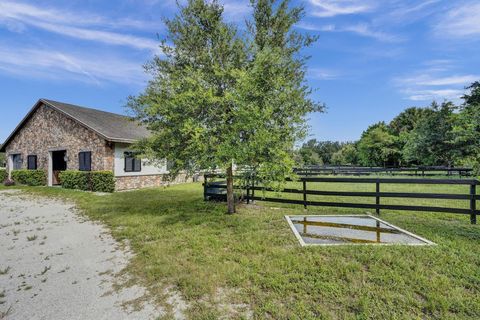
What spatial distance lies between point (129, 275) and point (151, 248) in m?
1.01

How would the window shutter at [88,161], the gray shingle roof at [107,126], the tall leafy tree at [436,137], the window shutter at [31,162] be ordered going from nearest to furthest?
the gray shingle roof at [107,126] < the window shutter at [88,161] < the window shutter at [31,162] < the tall leafy tree at [436,137]

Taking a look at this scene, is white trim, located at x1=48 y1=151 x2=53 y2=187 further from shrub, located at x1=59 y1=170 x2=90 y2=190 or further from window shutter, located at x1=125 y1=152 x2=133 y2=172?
window shutter, located at x1=125 y1=152 x2=133 y2=172

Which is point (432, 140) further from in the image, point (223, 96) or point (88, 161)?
point (88, 161)

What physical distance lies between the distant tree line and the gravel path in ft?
18.8

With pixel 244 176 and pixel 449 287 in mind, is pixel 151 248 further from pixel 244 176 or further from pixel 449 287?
pixel 449 287

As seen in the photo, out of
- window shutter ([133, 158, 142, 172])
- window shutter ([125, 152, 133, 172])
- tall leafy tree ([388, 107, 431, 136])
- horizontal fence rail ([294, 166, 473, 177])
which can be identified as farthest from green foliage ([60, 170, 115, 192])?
tall leafy tree ([388, 107, 431, 136])

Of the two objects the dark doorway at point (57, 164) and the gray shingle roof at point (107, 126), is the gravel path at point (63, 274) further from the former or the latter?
the dark doorway at point (57, 164)

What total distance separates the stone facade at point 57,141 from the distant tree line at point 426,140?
12.9 metres

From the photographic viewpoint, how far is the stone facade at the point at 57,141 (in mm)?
13984

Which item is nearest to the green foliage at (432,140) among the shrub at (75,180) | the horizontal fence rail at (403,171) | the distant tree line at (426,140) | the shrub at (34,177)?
the distant tree line at (426,140)

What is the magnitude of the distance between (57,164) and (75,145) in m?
3.84

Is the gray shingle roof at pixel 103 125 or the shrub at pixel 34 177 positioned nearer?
the gray shingle roof at pixel 103 125

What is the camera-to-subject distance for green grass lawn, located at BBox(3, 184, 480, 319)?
259 cm

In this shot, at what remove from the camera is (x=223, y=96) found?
21.3 feet
